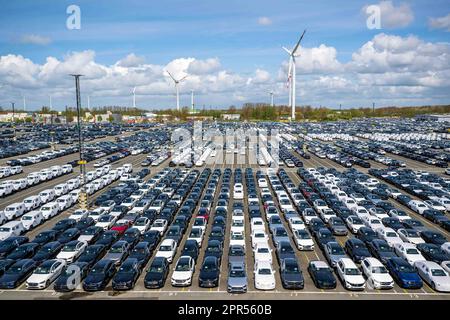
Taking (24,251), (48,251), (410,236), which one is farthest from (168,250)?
(410,236)

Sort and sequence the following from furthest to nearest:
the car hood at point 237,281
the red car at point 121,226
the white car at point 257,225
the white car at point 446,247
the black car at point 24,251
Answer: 1. the red car at point 121,226
2. the white car at point 257,225
3. the white car at point 446,247
4. the black car at point 24,251
5. the car hood at point 237,281

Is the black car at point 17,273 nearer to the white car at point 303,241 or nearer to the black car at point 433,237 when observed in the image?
the white car at point 303,241

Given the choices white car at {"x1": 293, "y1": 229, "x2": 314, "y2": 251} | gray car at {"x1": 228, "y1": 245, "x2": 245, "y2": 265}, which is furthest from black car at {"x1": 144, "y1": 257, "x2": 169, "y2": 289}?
white car at {"x1": 293, "y1": 229, "x2": 314, "y2": 251}

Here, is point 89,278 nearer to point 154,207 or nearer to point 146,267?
point 146,267

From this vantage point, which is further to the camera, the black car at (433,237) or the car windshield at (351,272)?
the black car at (433,237)

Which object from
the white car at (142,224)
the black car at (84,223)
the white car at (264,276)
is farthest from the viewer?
the black car at (84,223)

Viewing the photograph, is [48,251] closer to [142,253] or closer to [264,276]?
[142,253]

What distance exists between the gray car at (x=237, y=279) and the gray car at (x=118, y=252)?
23.0 ft

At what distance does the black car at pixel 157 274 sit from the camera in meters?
19.6

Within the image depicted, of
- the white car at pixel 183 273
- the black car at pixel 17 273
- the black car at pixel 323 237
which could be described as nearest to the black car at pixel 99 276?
the white car at pixel 183 273

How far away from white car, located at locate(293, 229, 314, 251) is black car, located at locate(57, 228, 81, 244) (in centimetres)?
1565

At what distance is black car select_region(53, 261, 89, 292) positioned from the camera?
19.6 metres

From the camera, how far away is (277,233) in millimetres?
26562
